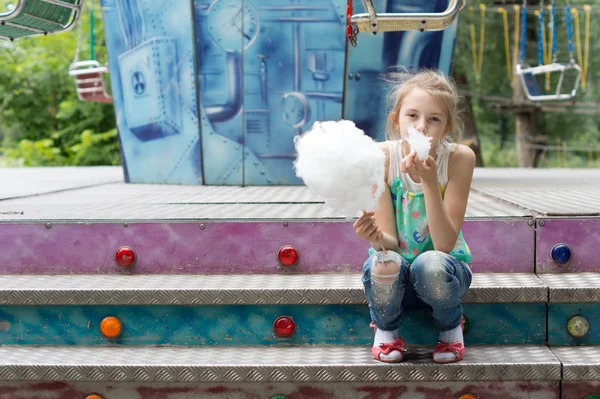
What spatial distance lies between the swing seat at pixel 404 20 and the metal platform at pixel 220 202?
842mm

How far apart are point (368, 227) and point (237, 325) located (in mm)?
748

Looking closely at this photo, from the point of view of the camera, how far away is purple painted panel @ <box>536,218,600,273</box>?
3.10 m

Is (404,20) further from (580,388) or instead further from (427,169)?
(580,388)

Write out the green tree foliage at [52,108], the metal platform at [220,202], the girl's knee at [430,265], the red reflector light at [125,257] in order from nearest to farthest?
the girl's knee at [430,265]
the red reflector light at [125,257]
the metal platform at [220,202]
the green tree foliage at [52,108]

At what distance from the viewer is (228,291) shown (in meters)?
2.88

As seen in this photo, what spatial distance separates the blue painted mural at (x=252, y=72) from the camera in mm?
5824

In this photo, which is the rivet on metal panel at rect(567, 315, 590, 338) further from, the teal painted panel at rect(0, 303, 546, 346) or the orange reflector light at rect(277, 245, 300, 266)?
the orange reflector light at rect(277, 245, 300, 266)

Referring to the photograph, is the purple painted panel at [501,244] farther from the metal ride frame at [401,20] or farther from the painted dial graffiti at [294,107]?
the painted dial graffiti at [294,107]

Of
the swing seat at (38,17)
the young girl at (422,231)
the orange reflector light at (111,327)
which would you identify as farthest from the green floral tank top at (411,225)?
the swing seat at (38,17)

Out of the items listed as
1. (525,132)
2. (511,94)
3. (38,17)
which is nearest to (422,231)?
(38,17)

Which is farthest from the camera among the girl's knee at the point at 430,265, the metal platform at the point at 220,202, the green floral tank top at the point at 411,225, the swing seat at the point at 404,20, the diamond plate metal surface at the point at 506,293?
the swing seat at the point at 404,20

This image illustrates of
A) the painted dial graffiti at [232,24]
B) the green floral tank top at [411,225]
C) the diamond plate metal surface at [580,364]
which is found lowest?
the diamond plate metal surface at [580,364]

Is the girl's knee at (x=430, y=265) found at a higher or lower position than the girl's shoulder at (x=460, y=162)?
lower

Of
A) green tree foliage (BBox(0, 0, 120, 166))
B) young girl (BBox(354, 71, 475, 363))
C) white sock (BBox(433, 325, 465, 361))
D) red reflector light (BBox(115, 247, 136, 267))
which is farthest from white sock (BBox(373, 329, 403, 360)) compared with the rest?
green tree foliage (BBox(0, 0, 120, 166))
